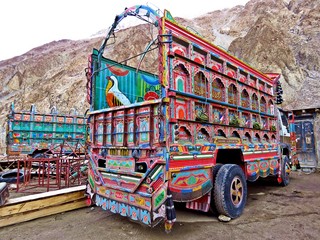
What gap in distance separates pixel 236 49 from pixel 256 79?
2430 centimetres

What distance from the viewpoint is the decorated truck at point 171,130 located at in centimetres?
316

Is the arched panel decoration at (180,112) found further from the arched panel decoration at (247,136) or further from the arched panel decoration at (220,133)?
the arched panel decoration at (247,136)

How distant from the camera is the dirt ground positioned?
3.42m

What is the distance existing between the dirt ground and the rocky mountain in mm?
17921

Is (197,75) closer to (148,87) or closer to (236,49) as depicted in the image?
(148,87)

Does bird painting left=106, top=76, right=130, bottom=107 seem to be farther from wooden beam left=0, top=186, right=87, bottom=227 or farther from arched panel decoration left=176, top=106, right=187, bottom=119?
wooden beam left=0, top=186, right=87, bottom=227

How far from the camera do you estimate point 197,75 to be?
3.98m

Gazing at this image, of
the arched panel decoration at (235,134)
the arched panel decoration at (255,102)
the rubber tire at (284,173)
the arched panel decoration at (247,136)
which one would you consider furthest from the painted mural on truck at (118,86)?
the rubber tire at (284,173)

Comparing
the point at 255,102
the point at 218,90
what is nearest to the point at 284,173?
the point at 255,102

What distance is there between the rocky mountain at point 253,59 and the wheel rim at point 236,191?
18329 mm

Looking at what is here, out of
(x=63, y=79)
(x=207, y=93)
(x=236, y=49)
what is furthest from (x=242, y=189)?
(x=63, y=79)

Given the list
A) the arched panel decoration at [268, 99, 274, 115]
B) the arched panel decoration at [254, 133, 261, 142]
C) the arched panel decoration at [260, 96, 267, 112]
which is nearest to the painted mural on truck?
the arched panel decoration at [254, 133, 261, 142]

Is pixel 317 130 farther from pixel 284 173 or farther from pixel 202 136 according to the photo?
pixel 202 136

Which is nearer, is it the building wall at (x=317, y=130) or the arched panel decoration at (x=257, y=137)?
the arched panel decoration at (x=257, y=137)
